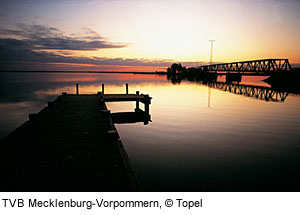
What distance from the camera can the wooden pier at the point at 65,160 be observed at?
471 cm

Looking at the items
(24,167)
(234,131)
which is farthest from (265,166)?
(24,167)

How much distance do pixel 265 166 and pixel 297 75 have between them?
64505mm

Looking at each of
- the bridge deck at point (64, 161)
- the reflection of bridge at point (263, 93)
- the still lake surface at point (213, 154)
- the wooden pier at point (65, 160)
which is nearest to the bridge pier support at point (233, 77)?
the reflection of bridge at point (263, 93)

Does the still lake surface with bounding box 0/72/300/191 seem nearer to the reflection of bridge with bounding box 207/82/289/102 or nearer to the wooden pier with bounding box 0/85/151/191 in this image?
the wooden pier with bounding box 0/85/151/191

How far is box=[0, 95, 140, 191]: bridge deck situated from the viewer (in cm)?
471

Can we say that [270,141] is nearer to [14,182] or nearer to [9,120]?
[14,182]

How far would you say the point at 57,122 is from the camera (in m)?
10.6

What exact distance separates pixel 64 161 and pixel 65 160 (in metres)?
0.07

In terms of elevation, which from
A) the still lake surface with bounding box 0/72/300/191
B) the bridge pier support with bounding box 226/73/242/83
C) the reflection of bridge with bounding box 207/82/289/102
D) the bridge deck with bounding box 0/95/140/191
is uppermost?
the bridge pier support with bounding box 226/73/242/83

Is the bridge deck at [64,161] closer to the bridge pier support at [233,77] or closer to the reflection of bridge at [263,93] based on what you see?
the reflection of bridge at [263,93]

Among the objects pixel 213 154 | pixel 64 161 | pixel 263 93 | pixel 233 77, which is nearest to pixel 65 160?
pixel 64 161

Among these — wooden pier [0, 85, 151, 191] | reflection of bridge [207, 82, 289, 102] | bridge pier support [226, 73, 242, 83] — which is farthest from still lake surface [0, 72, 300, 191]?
bridge pier support [226, 73, 242, 83]
